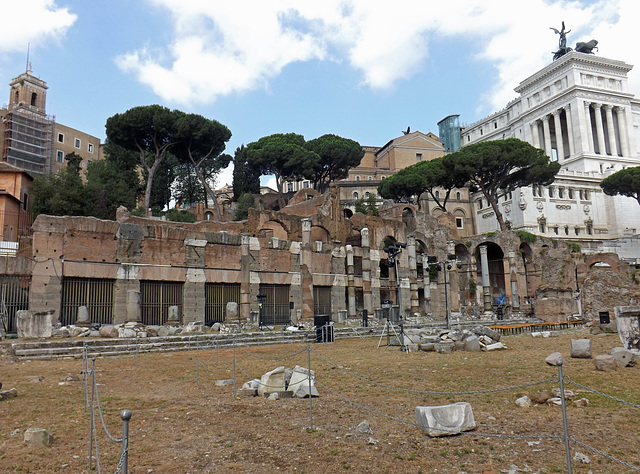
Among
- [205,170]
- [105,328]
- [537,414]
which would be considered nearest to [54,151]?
[205,170]

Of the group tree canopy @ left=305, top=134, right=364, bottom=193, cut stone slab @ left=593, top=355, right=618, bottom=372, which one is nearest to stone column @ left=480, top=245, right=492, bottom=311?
tree canopy @ left=305, top=134, right=364, bottom=193

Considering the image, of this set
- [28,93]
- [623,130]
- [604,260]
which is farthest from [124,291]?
[623,130]

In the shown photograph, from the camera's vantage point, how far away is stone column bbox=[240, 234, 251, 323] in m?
26.8

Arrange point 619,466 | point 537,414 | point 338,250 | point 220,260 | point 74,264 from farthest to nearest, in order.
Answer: point 338,250 → point 220,260 → point 74,264 → point 537,414 → point 619,466

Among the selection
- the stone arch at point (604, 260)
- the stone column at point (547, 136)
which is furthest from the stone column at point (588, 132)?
the stone arch at point (604, 260)

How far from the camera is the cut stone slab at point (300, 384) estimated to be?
8.84m

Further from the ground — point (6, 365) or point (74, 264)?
point (74, 264)

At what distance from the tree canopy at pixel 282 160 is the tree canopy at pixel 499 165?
1624cm

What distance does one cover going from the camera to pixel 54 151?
195 feet

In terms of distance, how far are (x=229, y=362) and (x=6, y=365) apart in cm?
607

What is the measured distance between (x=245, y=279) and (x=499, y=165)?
35.4m

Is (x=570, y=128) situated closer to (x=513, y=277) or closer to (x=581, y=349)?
(x=513, y=277)

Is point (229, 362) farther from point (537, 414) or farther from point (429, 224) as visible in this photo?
point (429, 224)

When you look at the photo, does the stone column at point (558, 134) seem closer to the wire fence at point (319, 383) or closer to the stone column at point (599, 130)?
the stone column at point (599, 130)
